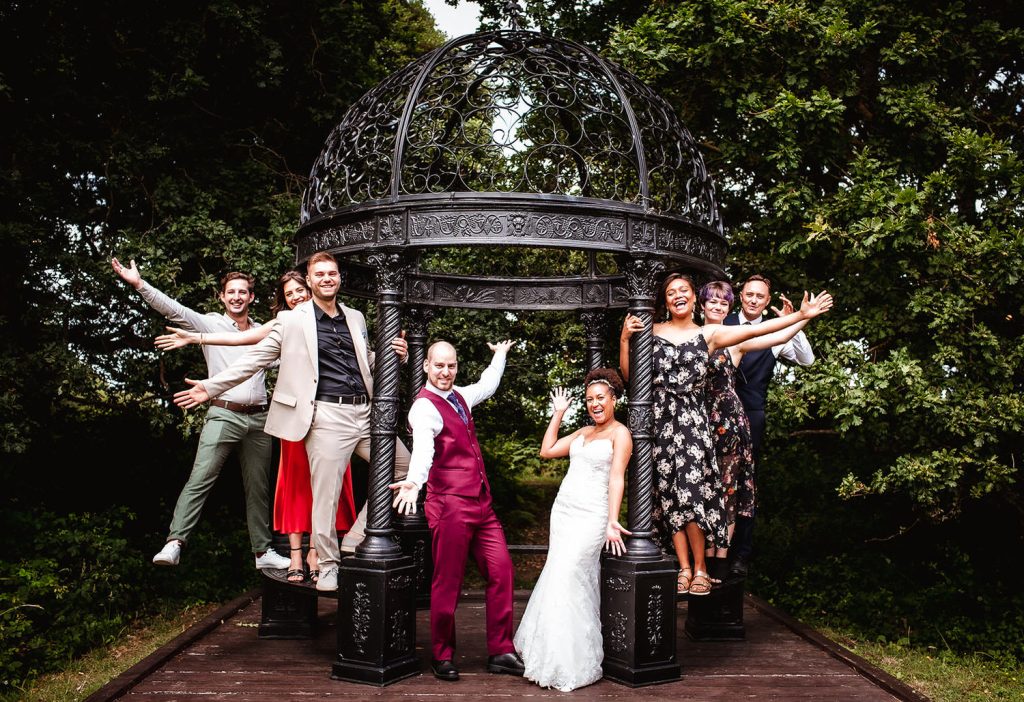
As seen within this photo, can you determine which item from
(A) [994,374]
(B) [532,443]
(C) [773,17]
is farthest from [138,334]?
(A) [994,374]

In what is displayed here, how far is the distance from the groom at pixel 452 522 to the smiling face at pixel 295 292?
50.7 inches

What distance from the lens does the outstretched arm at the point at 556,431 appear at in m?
5.20

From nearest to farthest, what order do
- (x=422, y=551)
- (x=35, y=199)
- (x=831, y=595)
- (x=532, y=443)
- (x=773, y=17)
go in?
(x=422, y=551) < (x=773, y=17) < (x=35, y=199) < (x=831, y=595) < (x=532, y=443)

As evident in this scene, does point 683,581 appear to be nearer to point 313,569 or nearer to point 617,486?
point 617,486

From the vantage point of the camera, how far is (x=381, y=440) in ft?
16.6

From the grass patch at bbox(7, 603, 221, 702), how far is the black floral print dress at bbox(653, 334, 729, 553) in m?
4.68

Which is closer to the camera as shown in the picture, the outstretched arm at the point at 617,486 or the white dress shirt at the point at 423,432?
the white dress shirt at the point at 423,432

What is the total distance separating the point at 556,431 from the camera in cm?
527

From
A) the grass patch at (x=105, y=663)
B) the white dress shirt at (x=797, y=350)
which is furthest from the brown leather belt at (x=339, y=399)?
the grass patch at (x=105, y=663)

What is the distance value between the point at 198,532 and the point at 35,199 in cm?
429

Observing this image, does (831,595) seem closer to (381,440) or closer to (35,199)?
(381,440)

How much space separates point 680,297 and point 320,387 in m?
2.53

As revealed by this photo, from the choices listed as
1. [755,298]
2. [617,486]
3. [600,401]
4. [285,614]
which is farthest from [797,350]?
[285,614]

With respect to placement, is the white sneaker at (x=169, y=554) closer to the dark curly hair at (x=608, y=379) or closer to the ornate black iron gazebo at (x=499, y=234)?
the ornate black iron gazebo at (x=499, y=234)
